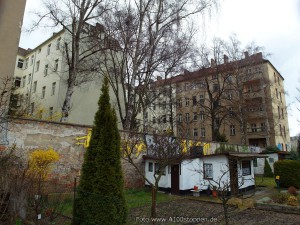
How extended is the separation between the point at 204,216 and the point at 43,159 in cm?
837

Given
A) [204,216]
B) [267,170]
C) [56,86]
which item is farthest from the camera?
[56,86]

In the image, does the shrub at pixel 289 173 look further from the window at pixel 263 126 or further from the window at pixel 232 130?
the window at pixel 232 130

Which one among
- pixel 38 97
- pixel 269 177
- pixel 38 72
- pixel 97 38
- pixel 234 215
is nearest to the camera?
pixel 234 215

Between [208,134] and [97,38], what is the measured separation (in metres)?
31.5

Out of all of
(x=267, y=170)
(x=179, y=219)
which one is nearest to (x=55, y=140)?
(x=179, y=219)

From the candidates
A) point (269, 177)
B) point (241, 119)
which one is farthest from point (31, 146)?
point (241, 119)

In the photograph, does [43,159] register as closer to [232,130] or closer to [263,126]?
[263,126]

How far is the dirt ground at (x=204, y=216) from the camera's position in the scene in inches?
370

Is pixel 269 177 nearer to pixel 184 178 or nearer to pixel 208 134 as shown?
pixel 184 178

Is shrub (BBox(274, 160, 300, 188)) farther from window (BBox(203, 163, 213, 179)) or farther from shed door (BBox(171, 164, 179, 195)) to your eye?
shed door (BBox(171, 164, 179, 195))

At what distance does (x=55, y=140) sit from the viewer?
12.7 meters

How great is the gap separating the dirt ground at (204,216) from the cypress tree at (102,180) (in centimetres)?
285

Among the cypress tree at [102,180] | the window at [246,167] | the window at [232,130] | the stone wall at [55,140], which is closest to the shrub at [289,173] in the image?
the window at [246,167]

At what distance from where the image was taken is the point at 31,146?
38.4ft
